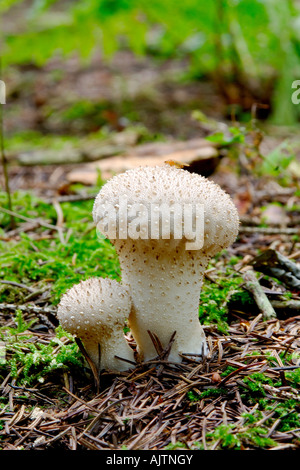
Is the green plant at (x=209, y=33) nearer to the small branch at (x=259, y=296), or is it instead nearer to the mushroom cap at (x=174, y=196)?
the small branch at (x=259, y=296)

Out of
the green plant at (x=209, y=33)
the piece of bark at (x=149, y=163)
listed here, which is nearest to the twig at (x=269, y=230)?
the piece of bark at (x=149, y=163)

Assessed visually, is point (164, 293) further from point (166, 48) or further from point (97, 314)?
point (166, 48)

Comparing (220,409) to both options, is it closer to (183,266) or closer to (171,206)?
(183,266)

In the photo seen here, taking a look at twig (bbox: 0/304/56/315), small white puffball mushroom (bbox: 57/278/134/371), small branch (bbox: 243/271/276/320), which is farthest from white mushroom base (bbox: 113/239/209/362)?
twig (bbox: 0/304/56/315)

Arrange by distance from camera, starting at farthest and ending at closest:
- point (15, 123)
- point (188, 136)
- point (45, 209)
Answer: point (15, 123), point (188, 136), point (45, 209)

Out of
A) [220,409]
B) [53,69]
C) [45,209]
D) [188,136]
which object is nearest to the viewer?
[220,409]

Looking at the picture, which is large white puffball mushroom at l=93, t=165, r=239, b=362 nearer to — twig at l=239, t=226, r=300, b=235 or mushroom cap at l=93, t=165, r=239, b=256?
mushroom cap at l=93, t=165, r=239, b=256

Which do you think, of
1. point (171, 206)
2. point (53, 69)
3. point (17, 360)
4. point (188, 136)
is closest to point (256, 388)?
point (171, 206)
